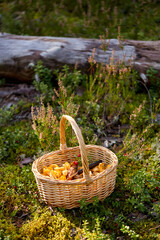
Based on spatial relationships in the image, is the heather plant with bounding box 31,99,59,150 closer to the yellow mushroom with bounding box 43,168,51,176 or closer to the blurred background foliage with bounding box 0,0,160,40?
the yellow mushroom with bounding box 43,168,51,176

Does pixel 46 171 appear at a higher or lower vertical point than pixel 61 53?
lower

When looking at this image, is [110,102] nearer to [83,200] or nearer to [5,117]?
[5,117]

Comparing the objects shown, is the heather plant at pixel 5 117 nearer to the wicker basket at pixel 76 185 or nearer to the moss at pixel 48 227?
the wicker basket at pixel 76 185

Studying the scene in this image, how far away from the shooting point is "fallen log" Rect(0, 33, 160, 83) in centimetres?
528

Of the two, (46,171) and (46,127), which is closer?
(46,171)

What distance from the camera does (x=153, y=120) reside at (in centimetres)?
436

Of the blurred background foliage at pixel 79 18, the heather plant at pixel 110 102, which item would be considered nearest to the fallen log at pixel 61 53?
the heather plant at pixel 110 102

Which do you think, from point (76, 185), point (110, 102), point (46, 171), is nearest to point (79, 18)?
point (110, 102)

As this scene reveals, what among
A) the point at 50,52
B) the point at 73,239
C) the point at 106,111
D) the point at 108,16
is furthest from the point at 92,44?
the point at 73,239

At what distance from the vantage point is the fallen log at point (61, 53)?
528 cm

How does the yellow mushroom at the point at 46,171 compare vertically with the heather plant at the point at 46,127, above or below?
→ below

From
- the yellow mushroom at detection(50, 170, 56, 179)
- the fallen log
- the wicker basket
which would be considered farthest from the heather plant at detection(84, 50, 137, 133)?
the yellow mushroom at detection(50, 170, 56, 179)

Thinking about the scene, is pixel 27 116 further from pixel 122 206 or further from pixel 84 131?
pixel 122 206

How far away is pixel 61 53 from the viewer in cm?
543
